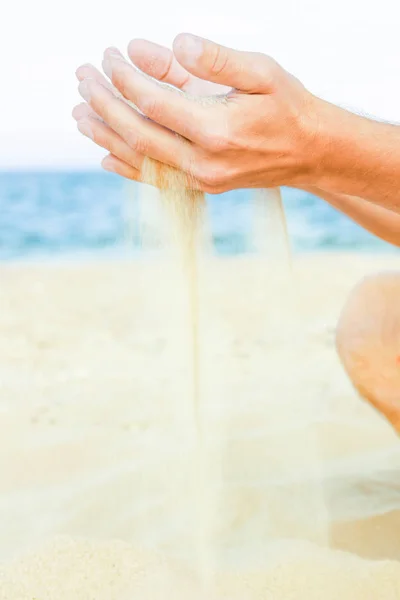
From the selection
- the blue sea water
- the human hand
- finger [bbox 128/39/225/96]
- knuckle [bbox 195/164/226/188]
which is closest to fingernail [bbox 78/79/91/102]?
the human hand

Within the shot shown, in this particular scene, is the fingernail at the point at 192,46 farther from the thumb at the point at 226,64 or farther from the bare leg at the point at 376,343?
the bare leg at the point at 376,343

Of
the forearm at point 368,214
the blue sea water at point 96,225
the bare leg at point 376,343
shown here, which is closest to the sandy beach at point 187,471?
the bare leg at point 376,343

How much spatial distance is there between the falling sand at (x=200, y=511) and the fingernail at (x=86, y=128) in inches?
4.4

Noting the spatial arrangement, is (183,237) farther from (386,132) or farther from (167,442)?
(167,442)

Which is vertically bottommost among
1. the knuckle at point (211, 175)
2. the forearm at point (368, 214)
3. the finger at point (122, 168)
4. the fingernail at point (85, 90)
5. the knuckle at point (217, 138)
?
the forearm at point (368, 214)

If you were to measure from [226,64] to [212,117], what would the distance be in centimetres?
7

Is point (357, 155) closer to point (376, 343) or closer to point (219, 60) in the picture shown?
point (219, 60)

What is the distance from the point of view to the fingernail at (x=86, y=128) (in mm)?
1129

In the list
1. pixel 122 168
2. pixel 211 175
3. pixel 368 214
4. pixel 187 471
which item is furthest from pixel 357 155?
pixel 187 471

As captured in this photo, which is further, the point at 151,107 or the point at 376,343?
the point at 376,343

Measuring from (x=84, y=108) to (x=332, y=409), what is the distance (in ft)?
4.53

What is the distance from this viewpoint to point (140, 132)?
1020 mm

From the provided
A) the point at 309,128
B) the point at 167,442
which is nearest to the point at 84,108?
the point at 309,128

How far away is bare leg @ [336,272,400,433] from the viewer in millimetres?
1401
